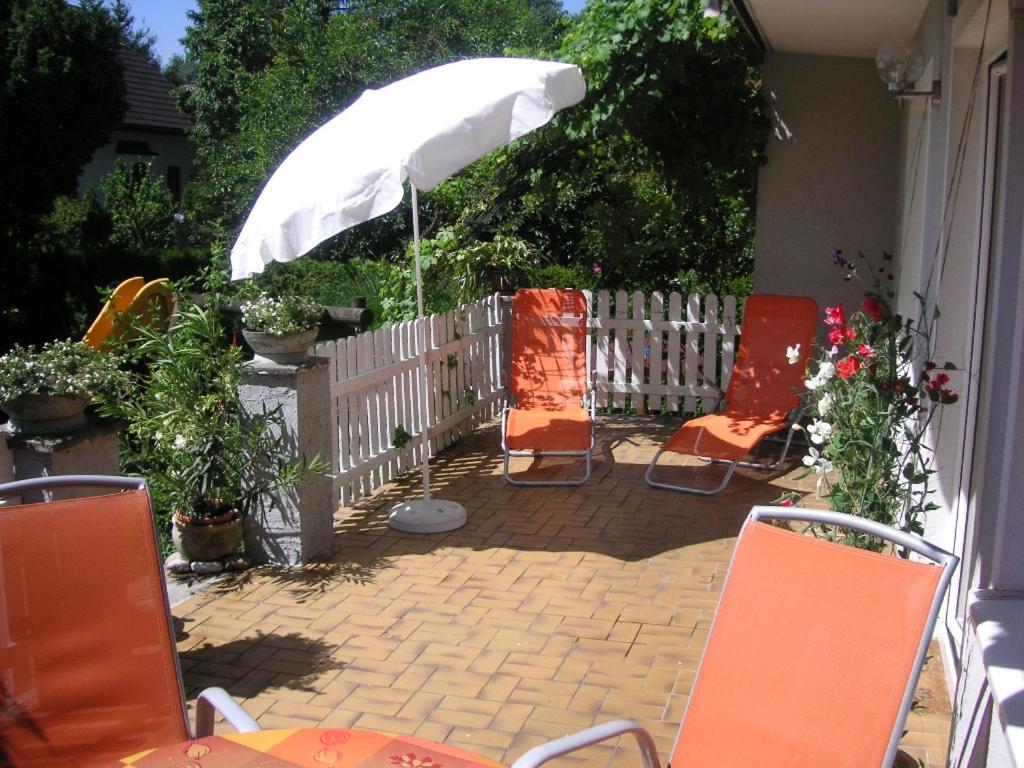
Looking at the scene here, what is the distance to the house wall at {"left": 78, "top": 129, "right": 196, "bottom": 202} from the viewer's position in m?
22.4

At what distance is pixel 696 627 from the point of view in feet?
14.0

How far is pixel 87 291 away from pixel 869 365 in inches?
437

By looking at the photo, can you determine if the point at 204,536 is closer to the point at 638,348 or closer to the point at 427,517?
the point at 427,517

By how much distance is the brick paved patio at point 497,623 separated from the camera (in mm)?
3572

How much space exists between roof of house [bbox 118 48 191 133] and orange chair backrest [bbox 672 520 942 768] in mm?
22746

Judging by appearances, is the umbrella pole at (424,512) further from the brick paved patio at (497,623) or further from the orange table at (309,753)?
the orange table at (309,753)

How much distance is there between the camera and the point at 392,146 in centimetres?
481

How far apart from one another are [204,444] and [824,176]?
514 centimetres

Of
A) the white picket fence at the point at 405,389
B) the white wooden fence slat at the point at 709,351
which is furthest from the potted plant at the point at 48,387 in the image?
the white wooden fence slat at the point at 709,351

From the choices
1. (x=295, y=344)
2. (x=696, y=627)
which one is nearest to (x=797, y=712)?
(x=696, y=627)

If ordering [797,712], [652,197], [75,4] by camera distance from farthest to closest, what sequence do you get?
[75,4]
[652,197]
[797,712]

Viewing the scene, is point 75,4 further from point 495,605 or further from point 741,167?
point 495,605

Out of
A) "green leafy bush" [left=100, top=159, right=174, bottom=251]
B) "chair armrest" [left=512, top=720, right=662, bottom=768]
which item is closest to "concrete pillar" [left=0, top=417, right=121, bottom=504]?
"chair armrest" [left=512, top=720, right=662, bottom=768]

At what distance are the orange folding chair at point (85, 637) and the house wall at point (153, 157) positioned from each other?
66.5ft
